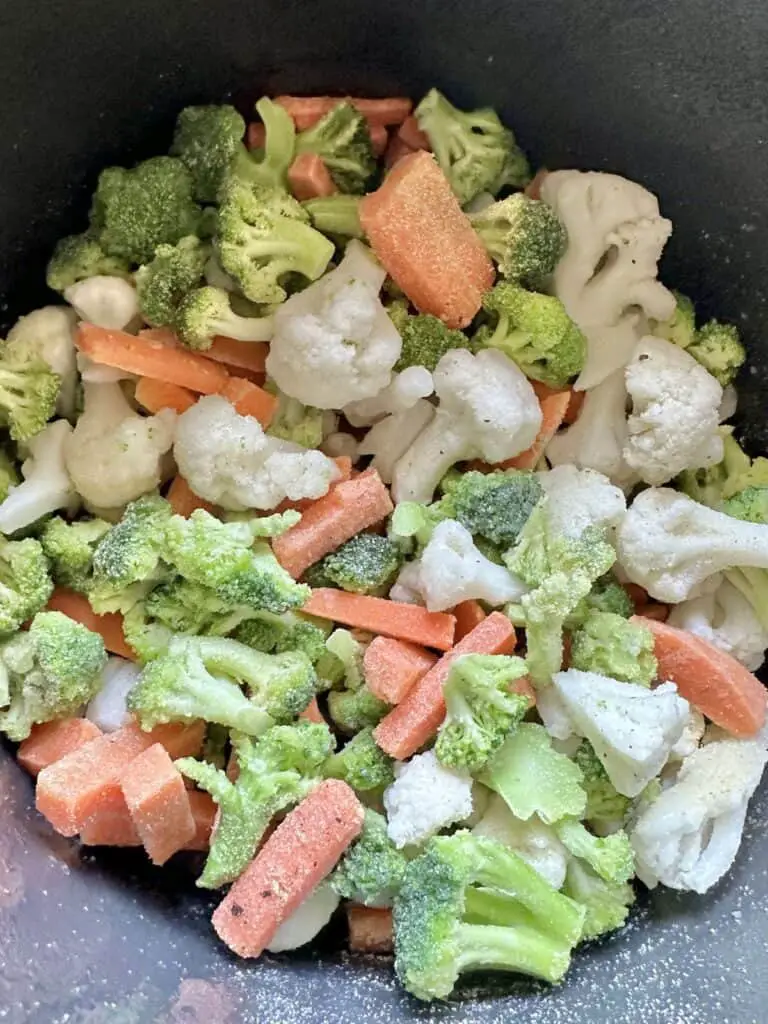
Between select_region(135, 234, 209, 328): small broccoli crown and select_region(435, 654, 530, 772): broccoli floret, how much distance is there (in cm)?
54

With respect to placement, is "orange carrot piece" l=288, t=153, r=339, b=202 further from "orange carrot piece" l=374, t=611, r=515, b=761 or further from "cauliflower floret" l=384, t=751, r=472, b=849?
"cauliflower floret" l=384, t=751, r=472, b=849

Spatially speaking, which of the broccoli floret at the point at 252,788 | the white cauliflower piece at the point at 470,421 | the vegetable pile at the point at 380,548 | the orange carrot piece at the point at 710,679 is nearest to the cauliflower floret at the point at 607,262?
the vegetable pile at the point at 380,548

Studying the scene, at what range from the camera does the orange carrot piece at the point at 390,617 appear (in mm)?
1439

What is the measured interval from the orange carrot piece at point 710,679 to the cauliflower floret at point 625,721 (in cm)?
6

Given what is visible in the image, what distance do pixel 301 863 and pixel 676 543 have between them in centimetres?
59

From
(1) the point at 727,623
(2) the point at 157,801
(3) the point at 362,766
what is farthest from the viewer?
(1) the point at 727,623

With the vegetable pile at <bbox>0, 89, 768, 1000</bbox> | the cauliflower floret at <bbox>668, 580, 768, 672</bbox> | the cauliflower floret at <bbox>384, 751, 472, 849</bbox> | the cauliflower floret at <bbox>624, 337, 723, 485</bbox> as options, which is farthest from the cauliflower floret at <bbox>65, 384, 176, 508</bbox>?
the cauliflower floret at <bbox>668, 580, 768, 672</bbox>

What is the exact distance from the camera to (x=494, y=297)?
4.80 feet

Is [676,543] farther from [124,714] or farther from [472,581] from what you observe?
[124,714]

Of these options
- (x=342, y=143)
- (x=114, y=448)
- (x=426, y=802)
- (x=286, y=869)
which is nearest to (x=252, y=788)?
(x=286, y=869)

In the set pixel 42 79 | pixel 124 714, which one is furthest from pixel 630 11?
pixel 124 714

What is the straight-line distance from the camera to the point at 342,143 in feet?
4.75

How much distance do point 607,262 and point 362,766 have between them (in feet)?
Answer: 2.32

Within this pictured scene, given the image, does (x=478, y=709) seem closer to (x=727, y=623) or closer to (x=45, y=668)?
(x=727, y=623)
